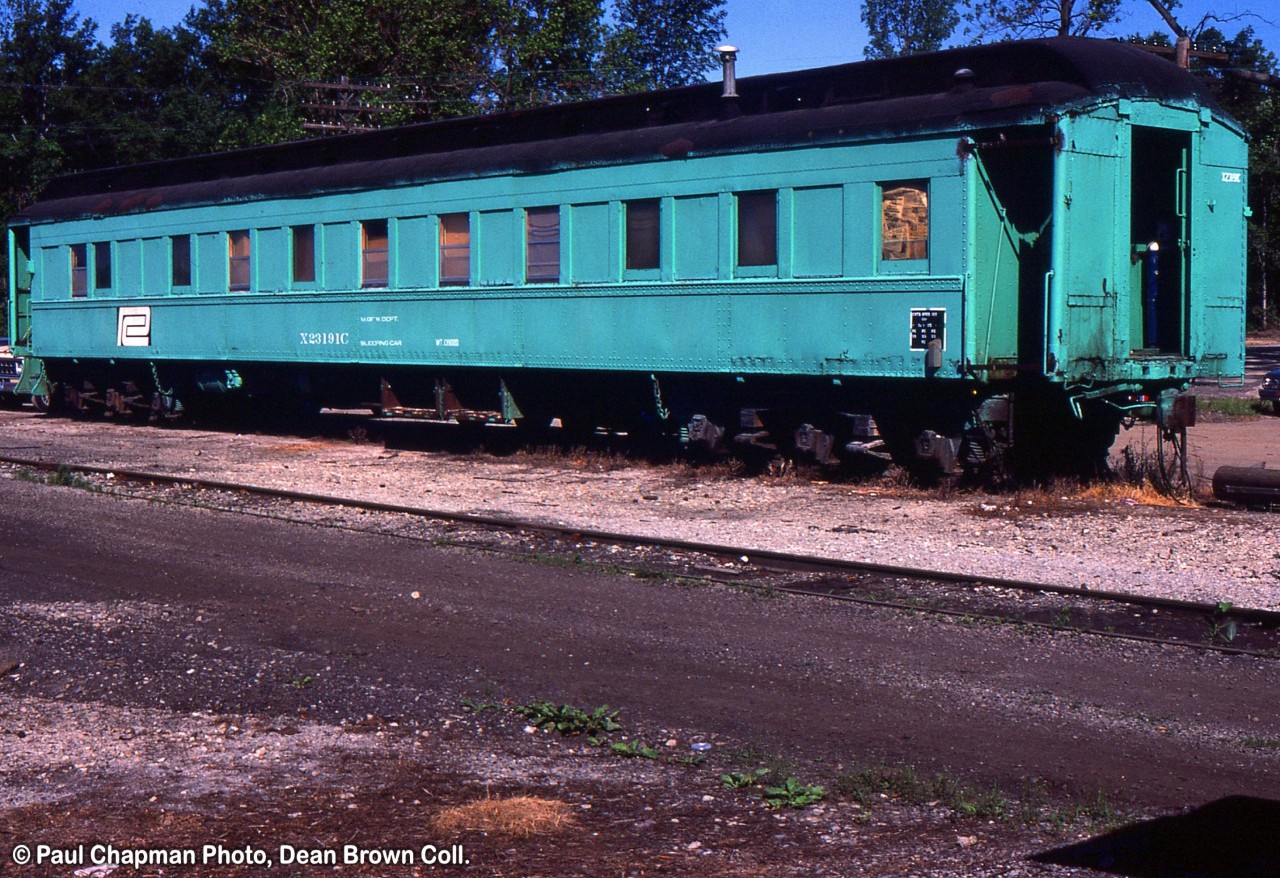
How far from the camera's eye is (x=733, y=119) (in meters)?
14.9

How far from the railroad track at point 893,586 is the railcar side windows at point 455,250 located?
482 cm

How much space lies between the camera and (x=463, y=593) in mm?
9305

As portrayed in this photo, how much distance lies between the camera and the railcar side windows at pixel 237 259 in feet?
66.6

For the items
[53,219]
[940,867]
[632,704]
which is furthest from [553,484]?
[53,219]

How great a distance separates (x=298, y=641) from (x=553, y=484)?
298 inches

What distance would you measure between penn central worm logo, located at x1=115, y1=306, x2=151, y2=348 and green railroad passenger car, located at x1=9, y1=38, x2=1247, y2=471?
284cm

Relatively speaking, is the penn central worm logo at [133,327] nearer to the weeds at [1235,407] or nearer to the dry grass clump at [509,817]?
the weeds at [1235,407]

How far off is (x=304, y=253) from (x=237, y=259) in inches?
62.3

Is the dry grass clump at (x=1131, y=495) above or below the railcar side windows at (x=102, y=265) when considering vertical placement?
below

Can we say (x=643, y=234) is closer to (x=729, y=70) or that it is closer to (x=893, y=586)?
(x=729, y=70)

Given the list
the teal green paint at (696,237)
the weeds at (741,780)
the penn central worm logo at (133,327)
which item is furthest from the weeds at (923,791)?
the penn central worm logo at (133,327)

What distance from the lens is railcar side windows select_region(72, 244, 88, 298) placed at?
23.5 meters

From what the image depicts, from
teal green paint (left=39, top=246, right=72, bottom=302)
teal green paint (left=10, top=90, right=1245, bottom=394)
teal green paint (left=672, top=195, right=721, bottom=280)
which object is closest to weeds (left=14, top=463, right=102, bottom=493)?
teal green paint (left=10, top=90, right=1245, bottom=394)

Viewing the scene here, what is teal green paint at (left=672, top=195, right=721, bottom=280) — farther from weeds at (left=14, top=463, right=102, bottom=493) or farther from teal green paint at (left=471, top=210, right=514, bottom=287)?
weeds at (left=14, top=463, right=102, bottom=493)
